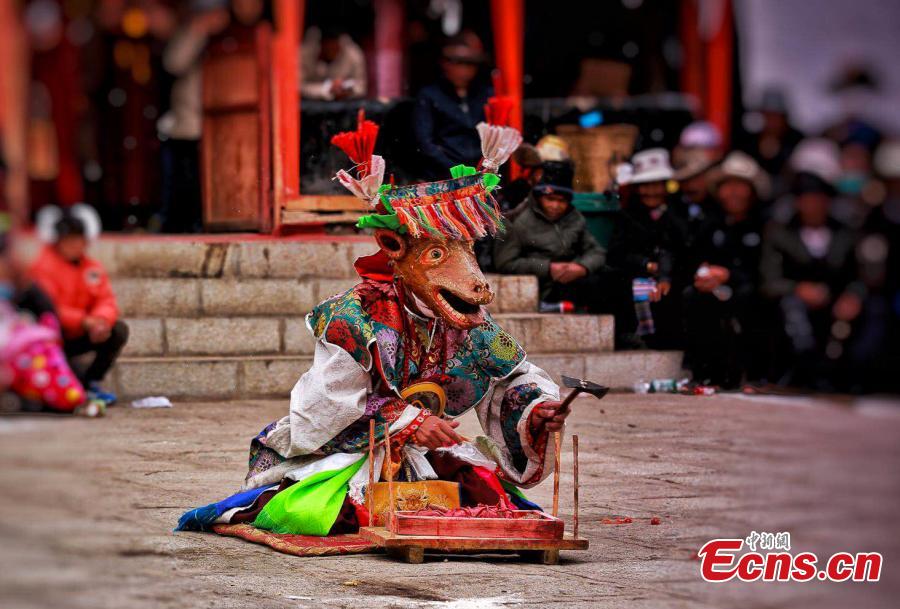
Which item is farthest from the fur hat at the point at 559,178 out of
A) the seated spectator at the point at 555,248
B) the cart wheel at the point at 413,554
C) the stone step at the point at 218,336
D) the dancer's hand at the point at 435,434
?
the cart wheel at the point at 413,554

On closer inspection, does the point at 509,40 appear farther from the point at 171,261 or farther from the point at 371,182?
the point at 371,182

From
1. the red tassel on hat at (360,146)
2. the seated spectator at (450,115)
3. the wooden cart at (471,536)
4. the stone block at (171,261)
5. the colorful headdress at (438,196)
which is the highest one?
the seated spectator at (450,115)

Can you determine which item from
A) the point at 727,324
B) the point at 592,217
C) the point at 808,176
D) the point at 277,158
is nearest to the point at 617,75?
the point at 592,217

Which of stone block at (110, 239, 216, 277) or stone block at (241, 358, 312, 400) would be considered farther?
stone block at (110, 239, 216, 277)

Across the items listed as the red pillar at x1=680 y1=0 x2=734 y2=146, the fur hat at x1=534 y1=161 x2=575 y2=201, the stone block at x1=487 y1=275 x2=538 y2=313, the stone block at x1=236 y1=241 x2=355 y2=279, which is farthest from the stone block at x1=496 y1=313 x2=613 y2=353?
the red pillar at x1=680 y1=0 x2=734 y2=146

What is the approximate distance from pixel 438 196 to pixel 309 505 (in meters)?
1.09

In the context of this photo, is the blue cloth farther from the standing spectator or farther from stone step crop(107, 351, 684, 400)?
the standing spectator

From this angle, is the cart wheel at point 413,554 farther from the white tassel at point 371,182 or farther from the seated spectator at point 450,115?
the seated spectator at point 450,115

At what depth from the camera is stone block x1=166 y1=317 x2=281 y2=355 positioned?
8102mm

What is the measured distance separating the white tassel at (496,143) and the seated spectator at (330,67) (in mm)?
5828

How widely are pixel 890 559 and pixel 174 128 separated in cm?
941

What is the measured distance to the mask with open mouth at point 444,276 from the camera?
4070mm

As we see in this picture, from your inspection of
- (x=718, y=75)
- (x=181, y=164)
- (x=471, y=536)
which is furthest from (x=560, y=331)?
(x=718, y=75)

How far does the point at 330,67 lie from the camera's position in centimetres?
1012
